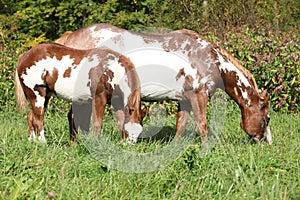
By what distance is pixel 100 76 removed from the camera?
5273 millimetres

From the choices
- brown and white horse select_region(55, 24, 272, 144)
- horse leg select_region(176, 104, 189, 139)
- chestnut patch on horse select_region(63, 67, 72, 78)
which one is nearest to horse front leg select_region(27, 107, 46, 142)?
chestnut patch on horse select_region(63, 67, 72, 78)

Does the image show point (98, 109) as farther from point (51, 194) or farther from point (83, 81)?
point (51, 194)

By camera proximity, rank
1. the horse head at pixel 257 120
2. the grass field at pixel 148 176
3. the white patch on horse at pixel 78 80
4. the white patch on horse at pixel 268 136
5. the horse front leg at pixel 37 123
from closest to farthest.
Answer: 1. the grass field at pixel 148 176
2. the white patch on horse at pixel 78 80
3. the horse front leg at pixel 37 123
4. the white patch on horse at pixel 268 136
5. the horse head at pixel 257 120

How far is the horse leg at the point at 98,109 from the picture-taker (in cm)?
533

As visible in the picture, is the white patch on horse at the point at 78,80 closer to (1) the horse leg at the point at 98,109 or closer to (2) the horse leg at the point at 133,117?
(1) the horse leg at the point at 98,109

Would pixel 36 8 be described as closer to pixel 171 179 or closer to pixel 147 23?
pixel 147 23

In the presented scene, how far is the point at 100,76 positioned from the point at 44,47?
71 cm

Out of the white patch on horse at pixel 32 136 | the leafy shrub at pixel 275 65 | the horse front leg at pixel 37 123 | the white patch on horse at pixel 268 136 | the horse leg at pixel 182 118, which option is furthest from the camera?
the leafy shrub at pixel 275 65

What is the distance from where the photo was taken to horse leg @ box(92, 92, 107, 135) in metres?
5.33

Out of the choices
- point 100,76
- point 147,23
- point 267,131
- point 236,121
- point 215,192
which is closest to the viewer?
point 215,192

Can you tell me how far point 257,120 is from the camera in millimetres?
5961

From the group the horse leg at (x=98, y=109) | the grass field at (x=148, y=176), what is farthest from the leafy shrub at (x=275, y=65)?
the horse leg at (x=98, y=109)

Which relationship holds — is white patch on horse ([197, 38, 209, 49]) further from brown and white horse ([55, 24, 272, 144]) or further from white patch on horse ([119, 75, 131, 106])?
white patch on horse ([119, 75, 131, 106])

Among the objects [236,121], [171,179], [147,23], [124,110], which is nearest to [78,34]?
[124,110]
